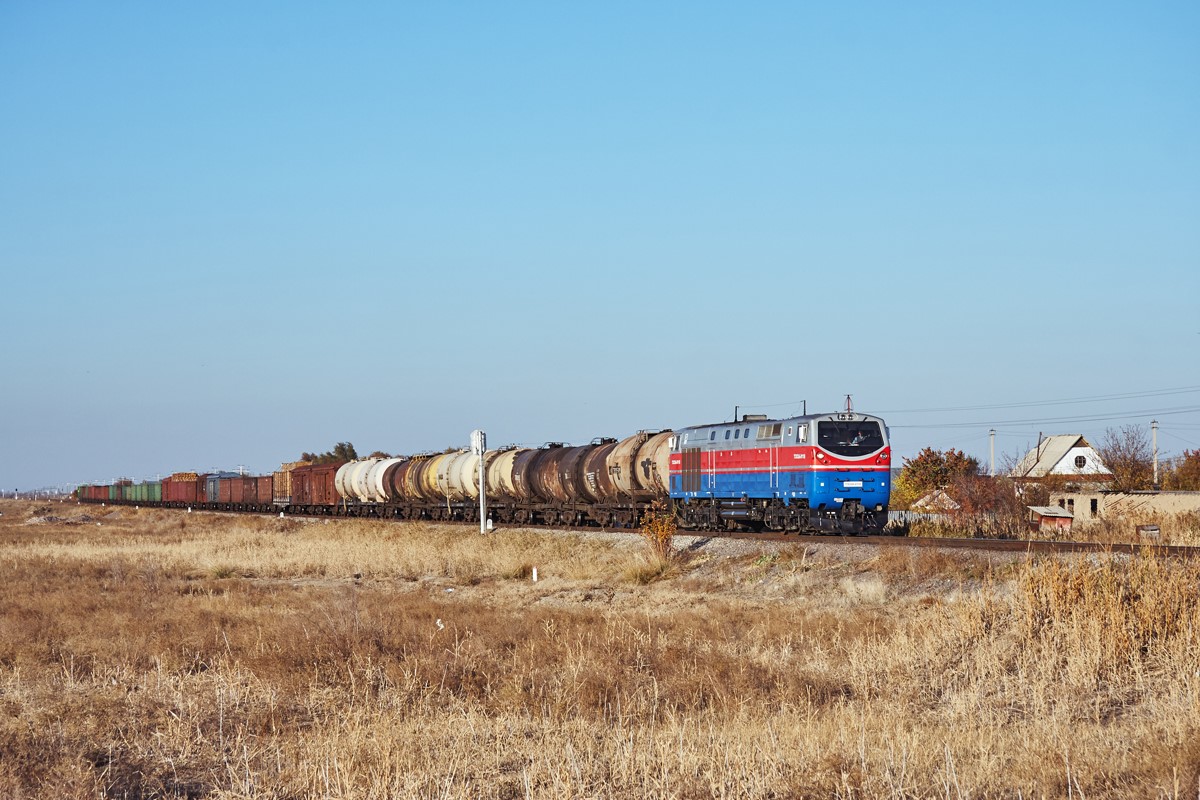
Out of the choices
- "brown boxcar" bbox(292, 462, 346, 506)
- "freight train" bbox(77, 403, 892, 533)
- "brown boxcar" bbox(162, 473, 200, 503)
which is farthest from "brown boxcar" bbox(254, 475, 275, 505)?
"brown boxcar" bbox(162, 473, 200, 503)

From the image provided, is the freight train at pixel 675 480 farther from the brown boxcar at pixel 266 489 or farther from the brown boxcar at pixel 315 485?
the brown boxcar at pixel 266 489

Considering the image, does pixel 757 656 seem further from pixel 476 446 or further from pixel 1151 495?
pixel 1151 495

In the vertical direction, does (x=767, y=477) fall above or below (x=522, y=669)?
above

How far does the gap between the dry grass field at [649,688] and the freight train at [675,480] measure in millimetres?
6132

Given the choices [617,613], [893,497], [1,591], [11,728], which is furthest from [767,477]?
[893,497]

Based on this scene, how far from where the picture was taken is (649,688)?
14.3 m

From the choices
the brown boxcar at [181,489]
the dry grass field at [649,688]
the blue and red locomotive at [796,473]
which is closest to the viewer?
the dry grass field at [649,688]

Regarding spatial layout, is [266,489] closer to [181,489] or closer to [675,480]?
[181,489]

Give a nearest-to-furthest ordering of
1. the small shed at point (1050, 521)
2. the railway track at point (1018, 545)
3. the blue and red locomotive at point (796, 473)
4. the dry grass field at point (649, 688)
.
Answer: the dry grass field at point (649, 688), the railway track at point (1018, 545), the blue and red locomotive at point (796, 473), the small shed at point (1050, 521)

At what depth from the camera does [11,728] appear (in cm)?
1227

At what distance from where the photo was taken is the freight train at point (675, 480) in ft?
105

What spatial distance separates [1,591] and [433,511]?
29.6 m

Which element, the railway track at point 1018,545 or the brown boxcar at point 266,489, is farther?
the brown boxcar at point 266,489

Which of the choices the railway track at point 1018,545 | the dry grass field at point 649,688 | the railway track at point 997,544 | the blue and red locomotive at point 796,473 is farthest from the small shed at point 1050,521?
the dry grass field at point 649,688
